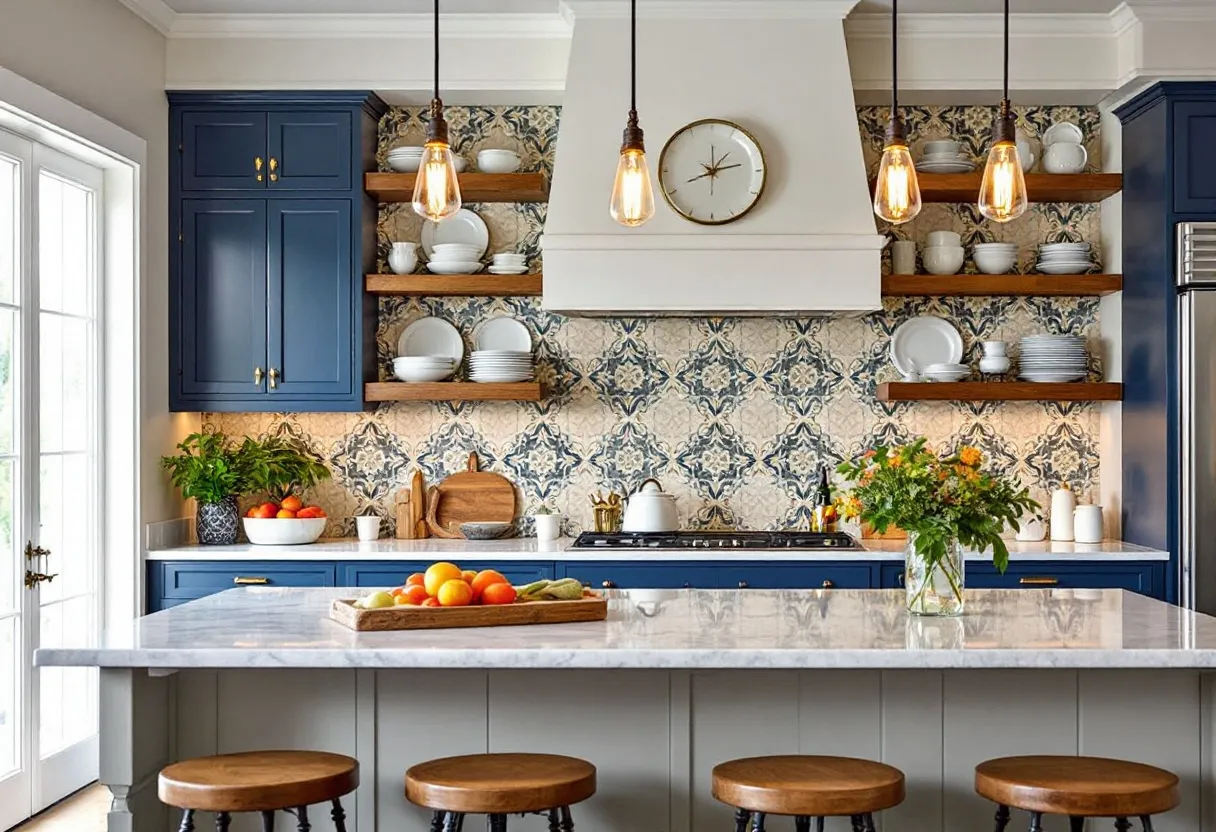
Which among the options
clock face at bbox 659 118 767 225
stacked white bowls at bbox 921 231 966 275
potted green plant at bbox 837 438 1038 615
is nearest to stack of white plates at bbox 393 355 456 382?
clock face at bbox 659 118 767 225

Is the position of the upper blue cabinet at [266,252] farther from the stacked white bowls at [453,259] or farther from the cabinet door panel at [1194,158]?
the cabinet door panel at [1194,158]

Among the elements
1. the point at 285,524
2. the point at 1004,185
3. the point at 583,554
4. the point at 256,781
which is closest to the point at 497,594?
the point at 256,781

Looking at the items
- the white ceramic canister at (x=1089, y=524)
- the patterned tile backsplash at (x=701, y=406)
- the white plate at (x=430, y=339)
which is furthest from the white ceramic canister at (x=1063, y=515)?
the white plate at (x=430, y=339)

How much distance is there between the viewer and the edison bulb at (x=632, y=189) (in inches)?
115

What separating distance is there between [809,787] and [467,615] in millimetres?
865

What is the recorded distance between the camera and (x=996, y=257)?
5344mm

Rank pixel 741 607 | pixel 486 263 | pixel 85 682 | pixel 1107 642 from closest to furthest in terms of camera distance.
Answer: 1. pixel 1107 642
2. pixel 741 607
3. pixel 85 682
4. pixel 486 263

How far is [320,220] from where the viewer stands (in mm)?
5289

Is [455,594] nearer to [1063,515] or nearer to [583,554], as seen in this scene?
[583,554]

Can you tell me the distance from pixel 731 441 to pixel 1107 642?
9.47 feet

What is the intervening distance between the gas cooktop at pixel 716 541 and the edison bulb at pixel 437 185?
2.30 metres

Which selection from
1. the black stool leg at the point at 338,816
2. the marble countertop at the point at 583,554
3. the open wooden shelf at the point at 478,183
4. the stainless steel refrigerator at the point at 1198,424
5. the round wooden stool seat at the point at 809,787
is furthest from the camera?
the open wooden shelf at the point at 478,183

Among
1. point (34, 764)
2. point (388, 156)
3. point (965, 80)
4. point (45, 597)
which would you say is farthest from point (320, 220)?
point (965, 80)

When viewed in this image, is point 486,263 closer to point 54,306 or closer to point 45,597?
point 54,306
